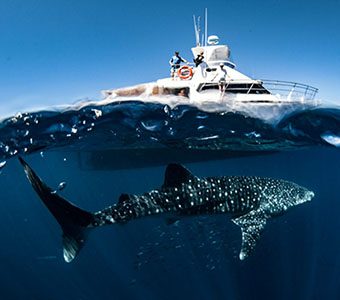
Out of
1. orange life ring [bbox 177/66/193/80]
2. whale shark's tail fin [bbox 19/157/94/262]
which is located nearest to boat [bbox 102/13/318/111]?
orange life ring [bbox 177/66/193/80]

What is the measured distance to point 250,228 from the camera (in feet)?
24.7

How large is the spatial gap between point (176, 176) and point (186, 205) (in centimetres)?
73

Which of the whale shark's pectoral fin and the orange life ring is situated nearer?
the whale shark's pectoral fin

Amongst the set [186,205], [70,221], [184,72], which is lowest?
[186,205]

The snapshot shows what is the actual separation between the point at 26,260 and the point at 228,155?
34.1 metres

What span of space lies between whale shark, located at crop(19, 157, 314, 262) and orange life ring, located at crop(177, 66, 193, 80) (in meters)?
12.9

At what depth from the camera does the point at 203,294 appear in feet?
53.4

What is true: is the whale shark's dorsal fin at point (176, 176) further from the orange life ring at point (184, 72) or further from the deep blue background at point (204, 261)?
the orange life ring at point (184, 72)

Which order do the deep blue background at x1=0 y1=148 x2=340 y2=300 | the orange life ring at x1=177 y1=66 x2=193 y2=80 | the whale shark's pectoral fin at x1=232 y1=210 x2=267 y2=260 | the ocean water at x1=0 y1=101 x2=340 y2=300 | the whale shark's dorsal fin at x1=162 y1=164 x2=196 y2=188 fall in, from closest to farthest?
1. the whale shark's pectoral fin at x1=232 y1=210 x2=267 y2=260
2. the whale shark's dorsal fin at x1=162 y1=164 x2=196 y2=188
3. the ocean water at x1=0 y1=101 x2=340 y2=300
4. the deep blue background at x1=0 y1=148 x2=340 y2=300
5. the orange life ring at x1=177 y1=66 x2=193 y2=80

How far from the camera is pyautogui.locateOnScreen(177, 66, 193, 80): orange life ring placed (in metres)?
20.8

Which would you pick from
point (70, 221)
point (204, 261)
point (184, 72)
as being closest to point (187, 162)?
point (184, 72)

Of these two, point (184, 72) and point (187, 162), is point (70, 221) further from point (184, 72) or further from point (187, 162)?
point (187, 162)

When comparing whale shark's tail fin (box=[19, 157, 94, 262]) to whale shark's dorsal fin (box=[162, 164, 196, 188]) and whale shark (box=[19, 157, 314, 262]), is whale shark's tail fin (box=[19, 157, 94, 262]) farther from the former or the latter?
whale shark's dorsal fin (box=[162, 164, 196, 188])

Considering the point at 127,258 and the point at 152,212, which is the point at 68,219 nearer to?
the point at 152,212
